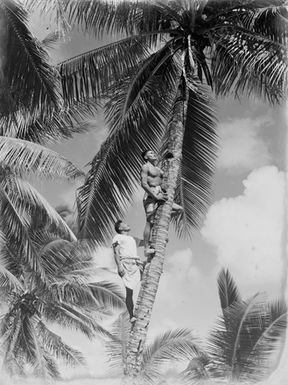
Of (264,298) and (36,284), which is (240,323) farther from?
(36,284)

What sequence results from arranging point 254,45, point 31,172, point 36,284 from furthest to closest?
1. point 36,284
2. point 31,172
3. point 254,45

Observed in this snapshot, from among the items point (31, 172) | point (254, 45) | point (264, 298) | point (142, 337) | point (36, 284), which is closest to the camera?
point (142, 337)

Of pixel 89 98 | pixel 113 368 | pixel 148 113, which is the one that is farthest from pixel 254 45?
pixel 113 368

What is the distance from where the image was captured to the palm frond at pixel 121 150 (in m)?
8.12

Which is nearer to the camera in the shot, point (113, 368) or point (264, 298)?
point (264, 298)

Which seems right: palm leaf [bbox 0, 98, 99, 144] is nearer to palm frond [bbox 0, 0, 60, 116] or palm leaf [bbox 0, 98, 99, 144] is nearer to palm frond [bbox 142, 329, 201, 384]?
palm frond [bbox 0, 0, 60, 116]

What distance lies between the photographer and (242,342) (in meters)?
7.75

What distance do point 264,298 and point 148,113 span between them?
119 inches

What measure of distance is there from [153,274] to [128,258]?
403 mm

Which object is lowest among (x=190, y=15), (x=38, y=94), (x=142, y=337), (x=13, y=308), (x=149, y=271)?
(x=142, y=337)

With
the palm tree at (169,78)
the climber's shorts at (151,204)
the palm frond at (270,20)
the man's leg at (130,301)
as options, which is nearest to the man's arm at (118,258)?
the man's leg at (130,301)

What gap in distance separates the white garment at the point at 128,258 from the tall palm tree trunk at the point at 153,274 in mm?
243

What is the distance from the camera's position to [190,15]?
7715 mm

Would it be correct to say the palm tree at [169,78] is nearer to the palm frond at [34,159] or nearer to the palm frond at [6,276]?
the palm frond at [34,159]
